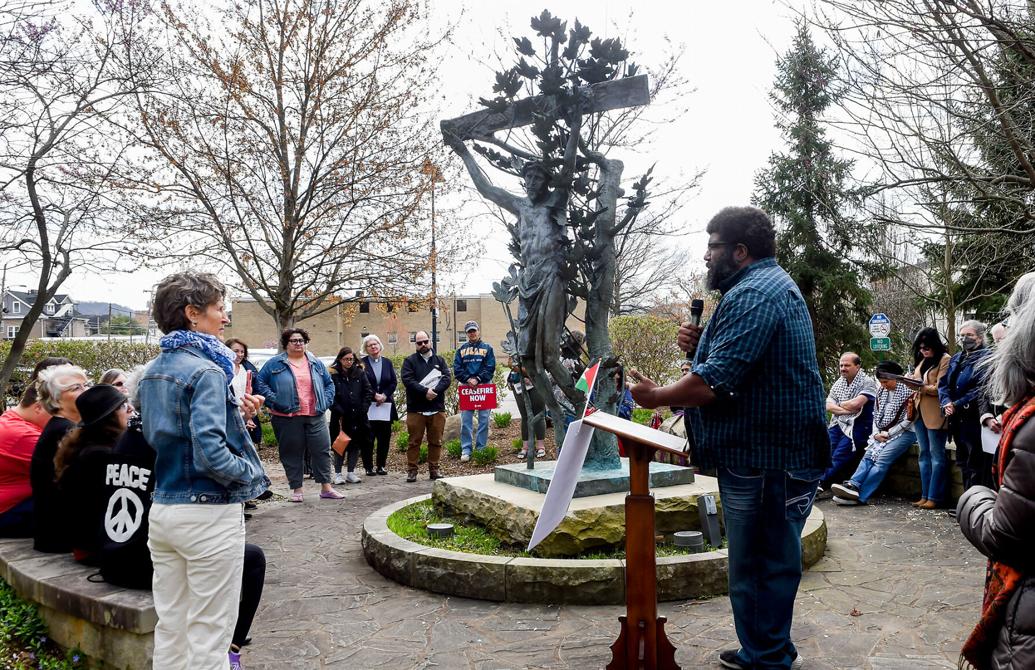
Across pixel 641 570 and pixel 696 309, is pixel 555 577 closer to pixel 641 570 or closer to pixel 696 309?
pixel 641 570

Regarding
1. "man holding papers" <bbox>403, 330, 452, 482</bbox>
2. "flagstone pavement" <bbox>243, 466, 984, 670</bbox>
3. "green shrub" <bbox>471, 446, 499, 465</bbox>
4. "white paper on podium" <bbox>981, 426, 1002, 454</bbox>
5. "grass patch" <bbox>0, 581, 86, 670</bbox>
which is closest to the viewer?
"grass patch" <bbox>0, 581, 86, 670</bbox>

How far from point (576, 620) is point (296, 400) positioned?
455 centimetres

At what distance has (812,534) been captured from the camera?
5137 mm

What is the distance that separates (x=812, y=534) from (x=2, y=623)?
5031mm

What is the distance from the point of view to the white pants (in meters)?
2.71

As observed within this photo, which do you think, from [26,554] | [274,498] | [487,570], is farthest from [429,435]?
[26,554]

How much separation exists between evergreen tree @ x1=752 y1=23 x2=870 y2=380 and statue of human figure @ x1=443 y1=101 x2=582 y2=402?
15.6 m

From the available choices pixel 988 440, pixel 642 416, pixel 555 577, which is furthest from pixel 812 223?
pixel 555 577

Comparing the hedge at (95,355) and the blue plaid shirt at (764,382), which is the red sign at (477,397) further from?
the hedge at (95,355)

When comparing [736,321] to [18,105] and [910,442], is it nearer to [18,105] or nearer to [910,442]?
[910,442]

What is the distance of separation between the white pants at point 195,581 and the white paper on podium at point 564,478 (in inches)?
45.9

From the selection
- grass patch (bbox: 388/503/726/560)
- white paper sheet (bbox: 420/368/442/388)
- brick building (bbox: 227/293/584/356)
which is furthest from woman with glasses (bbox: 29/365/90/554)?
brick building (bbox: 227/293/584/356)

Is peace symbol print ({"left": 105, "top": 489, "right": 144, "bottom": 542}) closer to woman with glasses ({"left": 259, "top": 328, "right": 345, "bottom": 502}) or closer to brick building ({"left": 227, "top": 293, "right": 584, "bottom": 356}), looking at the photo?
woman with glasses ({"left": 259, "top": 328, "right": 345, "bottom": 502})

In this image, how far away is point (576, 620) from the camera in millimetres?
4195
